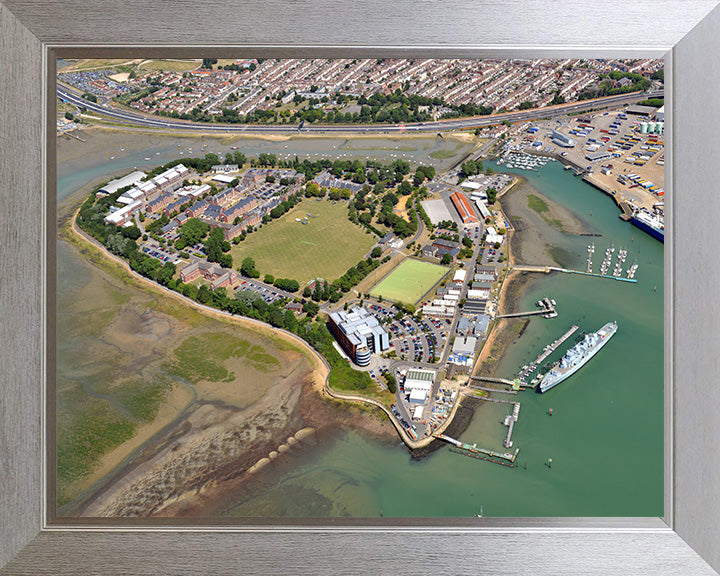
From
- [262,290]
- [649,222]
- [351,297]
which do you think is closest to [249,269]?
[262,290]

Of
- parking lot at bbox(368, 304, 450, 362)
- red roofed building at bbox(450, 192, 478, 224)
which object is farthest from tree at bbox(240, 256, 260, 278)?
red roofed building at bbox(450, 192, 478, 224)

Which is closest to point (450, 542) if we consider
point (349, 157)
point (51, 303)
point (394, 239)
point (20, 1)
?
point (51, 303)

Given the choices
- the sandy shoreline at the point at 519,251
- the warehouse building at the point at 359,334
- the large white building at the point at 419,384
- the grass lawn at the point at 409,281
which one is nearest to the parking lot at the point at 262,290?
the warehouse building at the point at 359,334

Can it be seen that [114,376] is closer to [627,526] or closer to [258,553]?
[258,553]

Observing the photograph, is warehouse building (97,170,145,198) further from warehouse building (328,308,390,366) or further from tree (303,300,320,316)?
warehouse building (328,308,390,366)

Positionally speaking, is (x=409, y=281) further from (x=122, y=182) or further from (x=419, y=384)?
(x=122, y=182)

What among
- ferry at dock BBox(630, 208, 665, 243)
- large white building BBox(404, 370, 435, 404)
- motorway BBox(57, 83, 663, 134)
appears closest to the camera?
large white building BBox(404, 370, 435, 404)
